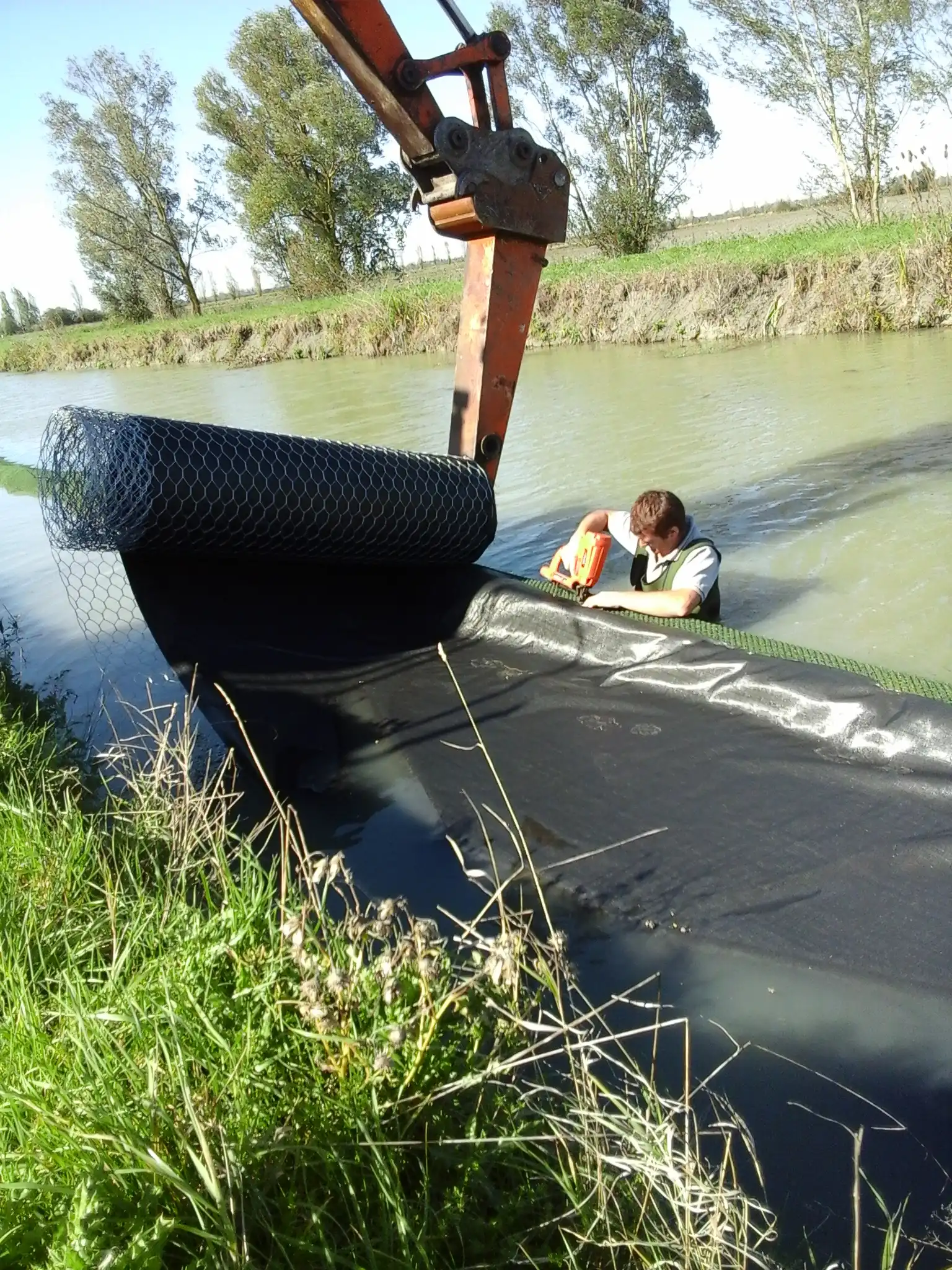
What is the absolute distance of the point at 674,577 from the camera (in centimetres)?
466

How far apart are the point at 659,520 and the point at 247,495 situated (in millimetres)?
1693

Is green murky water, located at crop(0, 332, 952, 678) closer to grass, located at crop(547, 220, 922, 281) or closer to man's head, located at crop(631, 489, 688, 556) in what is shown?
man's head, located at crop(631, 489, 688, 556)

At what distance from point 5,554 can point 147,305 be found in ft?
117

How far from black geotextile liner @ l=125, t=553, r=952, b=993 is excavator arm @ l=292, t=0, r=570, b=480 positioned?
929 mm

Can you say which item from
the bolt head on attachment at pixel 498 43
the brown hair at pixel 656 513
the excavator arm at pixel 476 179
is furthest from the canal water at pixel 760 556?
the bolt head on attachment at pixel 498 43

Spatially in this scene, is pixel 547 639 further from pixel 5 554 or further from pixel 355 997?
pixel 5 554

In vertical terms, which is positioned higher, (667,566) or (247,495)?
(247,495)

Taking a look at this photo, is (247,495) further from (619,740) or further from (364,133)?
(364,133)

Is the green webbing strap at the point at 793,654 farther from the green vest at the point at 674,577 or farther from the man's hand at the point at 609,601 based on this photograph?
the green vest at the point at 674,577

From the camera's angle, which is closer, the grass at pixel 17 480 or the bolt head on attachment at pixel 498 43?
the bolt head on attachment at pixel 498 43

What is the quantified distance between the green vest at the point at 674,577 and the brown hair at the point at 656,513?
0.14m

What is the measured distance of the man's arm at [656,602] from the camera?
446cm

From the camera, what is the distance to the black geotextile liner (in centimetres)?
286

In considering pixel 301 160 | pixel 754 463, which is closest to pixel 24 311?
pixel 301 160
